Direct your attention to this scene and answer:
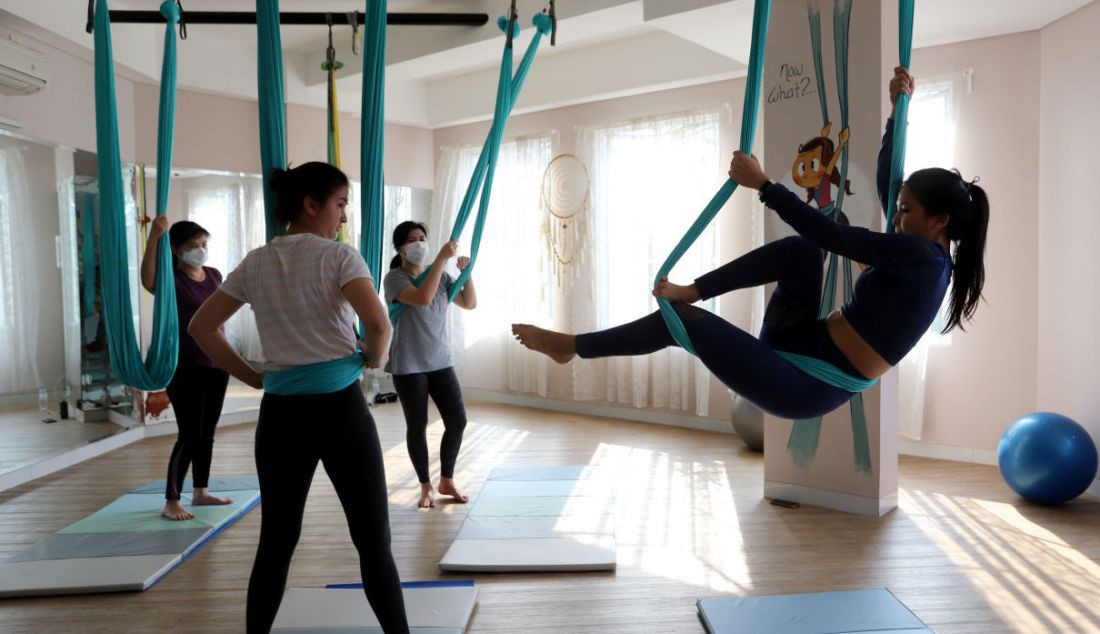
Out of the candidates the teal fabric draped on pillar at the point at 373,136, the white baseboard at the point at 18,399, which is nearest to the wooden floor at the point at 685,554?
the white baseboard at the point at 18,399

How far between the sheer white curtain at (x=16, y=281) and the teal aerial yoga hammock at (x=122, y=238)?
218 cm

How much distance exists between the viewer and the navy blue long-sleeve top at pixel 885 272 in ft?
6.07

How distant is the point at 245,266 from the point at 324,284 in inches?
7.8

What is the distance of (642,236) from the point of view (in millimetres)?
5441

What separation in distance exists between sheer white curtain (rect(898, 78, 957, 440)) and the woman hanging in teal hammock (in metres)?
2.52

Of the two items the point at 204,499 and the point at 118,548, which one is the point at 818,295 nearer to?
the point at 118,548

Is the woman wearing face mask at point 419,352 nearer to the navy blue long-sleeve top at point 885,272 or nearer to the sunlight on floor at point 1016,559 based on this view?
the navy blue long-sleeve top at point 885,272

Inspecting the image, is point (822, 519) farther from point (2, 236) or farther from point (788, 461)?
point (2, 236)

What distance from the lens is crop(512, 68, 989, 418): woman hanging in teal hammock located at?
1.86 meters

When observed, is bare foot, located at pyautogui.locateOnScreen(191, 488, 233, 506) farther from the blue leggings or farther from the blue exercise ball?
the blue exercise ball

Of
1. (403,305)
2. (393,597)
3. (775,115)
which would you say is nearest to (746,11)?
(775,115)

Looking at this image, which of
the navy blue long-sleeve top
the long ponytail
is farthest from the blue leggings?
the long ponytail

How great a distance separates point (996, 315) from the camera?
4.21 m

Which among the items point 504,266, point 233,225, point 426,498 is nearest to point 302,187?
point 426,498
